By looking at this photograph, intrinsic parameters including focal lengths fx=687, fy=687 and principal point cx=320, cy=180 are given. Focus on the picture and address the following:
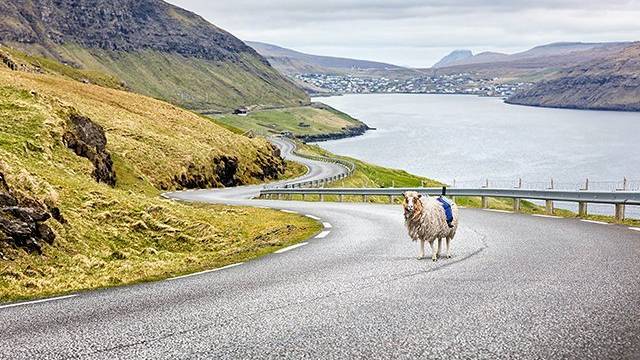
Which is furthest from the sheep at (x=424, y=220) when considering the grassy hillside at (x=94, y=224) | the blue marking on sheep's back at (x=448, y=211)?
the grassy hillside at (x=94, y=224)

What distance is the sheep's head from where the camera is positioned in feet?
43.5

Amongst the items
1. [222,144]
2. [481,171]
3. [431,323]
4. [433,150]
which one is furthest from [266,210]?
[433,150]

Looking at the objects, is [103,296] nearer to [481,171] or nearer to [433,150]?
[481,171]

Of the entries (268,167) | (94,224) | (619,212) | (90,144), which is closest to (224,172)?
(268,167)

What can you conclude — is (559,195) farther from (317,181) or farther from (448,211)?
(317,181)

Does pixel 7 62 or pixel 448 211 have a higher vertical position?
pixel 7 62

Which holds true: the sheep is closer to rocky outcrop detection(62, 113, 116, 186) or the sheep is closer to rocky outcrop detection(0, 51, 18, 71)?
rocky outcrop detection(62, 113, 116, 186)

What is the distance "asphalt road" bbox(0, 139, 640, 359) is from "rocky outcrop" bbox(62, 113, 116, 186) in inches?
961

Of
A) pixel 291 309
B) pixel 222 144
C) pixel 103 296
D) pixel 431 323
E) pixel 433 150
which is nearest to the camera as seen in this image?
pixel 431 323

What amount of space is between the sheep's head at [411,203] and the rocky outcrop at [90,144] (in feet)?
80.4

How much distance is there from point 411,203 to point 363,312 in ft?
16.9

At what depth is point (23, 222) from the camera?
15219 mm

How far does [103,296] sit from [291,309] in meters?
3.09

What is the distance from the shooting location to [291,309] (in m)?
8.65
